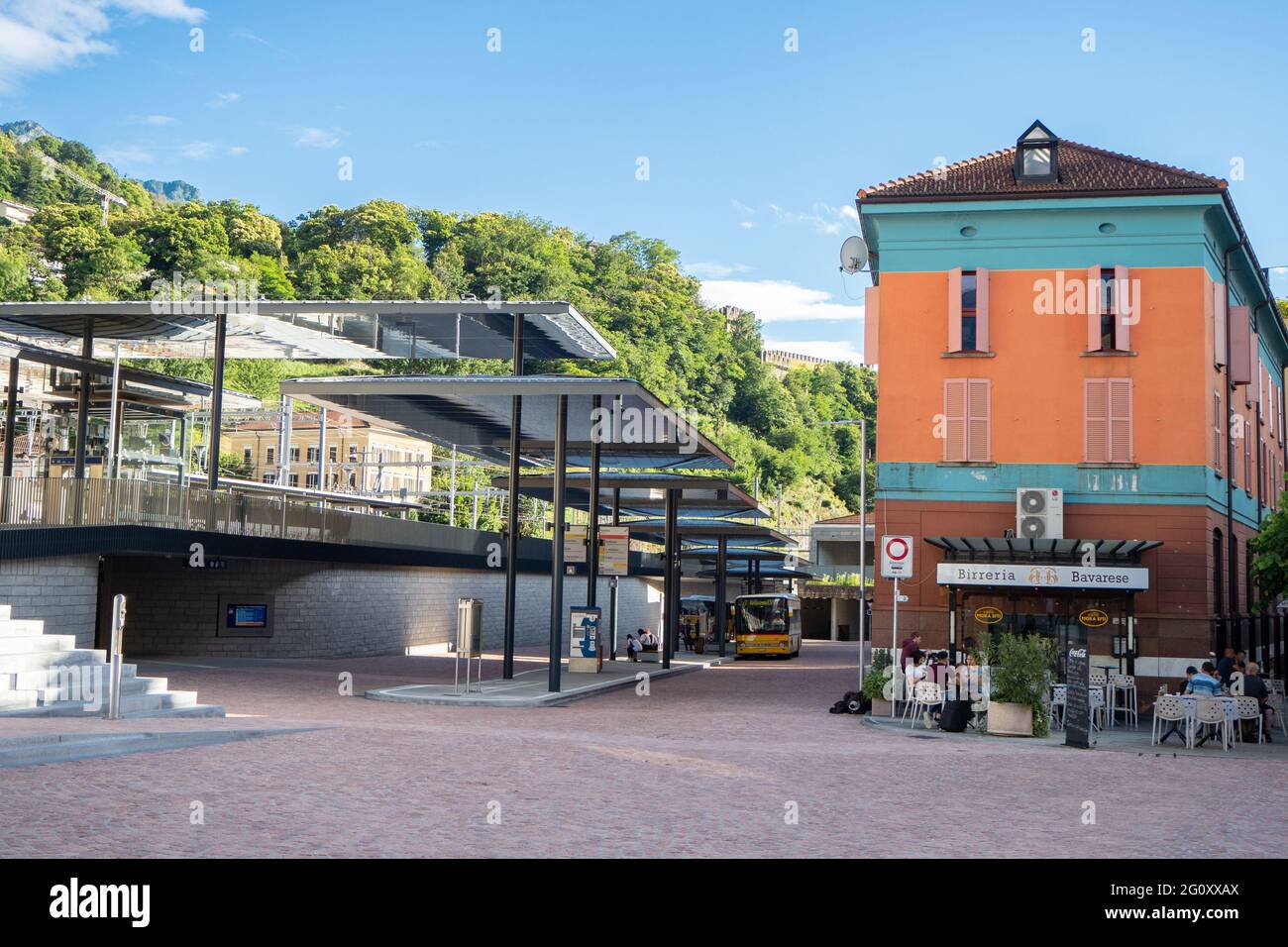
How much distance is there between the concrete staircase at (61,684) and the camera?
16.9 m

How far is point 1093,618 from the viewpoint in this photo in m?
26.4

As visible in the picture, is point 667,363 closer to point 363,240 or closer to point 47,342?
point 363,240

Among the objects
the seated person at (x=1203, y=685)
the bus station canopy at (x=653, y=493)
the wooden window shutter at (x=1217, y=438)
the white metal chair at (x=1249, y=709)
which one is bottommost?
the white metal chair at (x=1249, y=709)

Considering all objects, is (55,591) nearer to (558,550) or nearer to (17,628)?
(17,628)

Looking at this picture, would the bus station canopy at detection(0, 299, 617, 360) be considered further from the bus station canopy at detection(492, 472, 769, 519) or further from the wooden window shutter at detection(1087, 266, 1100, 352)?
the wooden window shutter at detection(1087, 266, 1100, 352)

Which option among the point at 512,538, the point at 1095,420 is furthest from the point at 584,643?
the point at 1095,420

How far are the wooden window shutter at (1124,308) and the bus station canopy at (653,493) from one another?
12.3 metres

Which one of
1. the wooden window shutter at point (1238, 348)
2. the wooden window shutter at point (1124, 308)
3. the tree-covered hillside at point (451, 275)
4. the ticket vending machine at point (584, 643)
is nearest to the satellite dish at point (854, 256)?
the wooden window shutter at point (1124, 308)

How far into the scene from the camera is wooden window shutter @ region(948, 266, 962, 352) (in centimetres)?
2844

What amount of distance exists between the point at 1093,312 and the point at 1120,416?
2.26m

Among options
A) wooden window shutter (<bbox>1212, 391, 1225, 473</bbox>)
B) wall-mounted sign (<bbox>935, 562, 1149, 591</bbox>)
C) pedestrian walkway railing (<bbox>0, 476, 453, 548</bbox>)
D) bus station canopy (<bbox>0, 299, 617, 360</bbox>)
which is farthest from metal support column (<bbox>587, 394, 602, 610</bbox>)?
wooden window shutter (<bbox>1212, 391, 1225, 473</bbox>)

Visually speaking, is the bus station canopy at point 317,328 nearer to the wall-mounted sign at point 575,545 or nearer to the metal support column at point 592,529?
the metal support column at point 592,529
